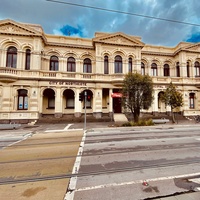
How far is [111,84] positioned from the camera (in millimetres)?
19625

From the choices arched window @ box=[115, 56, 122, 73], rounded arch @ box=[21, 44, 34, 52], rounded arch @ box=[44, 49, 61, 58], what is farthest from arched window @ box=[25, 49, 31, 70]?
arched window @ box=[115, 56, 122, 73]

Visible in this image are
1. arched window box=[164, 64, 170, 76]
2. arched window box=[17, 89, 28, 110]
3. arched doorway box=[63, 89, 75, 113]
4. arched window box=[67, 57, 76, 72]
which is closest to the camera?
arched window box=[17, 89, 28, 110]

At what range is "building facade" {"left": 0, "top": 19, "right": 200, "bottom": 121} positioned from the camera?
1734 centimetres

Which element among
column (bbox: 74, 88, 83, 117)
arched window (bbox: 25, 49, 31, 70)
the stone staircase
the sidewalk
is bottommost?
the sidewalk

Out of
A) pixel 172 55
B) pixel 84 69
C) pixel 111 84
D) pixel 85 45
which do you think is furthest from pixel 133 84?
pixel 172 55

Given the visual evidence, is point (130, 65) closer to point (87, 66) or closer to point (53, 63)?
point (87, 66)

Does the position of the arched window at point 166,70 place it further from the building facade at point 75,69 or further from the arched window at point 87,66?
the arched window at point 87,66

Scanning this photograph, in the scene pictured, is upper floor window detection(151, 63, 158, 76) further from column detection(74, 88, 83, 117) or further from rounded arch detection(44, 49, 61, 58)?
rounded arch detection(44, 49, 61, 58)

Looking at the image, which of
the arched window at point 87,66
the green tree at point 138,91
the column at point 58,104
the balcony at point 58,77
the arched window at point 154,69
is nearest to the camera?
the green tree at point 138,91

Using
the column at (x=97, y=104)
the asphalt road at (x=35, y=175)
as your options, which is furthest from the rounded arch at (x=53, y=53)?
the asphalt road at (x=35, y=175)

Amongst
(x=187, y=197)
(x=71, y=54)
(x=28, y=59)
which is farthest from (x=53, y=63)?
(x=187, y=197)

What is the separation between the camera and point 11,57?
59.5 ft

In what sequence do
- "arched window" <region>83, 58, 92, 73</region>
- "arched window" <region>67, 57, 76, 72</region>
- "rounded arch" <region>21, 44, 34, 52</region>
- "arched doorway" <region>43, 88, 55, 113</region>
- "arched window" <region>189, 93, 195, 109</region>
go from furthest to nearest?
"arched window" <region>189, 93, 195, 109</region> → "arched window" <region>83, 58, 92, 73</region> → "arched window" <region>67, 57, 76, 72</region> → "arched doorway" <region>43, 88, 55, 113</region> → "rounded arch" <region>21, 44, 34, 52</region>

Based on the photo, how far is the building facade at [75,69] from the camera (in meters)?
17.3
